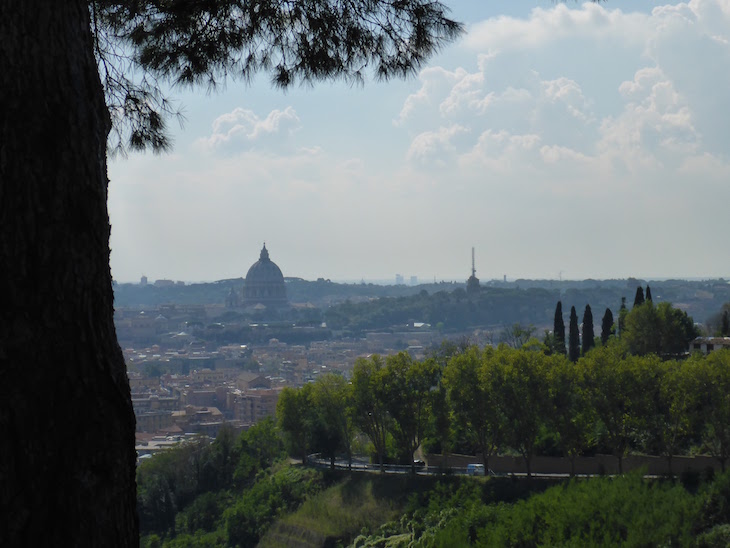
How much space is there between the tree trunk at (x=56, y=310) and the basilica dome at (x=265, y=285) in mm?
128053

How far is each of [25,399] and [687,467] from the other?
1874 centimetres

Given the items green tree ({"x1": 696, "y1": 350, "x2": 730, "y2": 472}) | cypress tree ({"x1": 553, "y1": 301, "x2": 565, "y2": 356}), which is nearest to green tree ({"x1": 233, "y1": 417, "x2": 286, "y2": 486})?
cypress tree ({"x1": 553, "y1": 301, "x2": 565, "y2": 356})

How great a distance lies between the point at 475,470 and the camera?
21.7 meters

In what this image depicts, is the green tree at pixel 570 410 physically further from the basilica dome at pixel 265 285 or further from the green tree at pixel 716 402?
the basilica dome at pixel 265 285

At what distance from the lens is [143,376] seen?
78.9 metres

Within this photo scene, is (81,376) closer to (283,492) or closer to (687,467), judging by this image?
(687,467)

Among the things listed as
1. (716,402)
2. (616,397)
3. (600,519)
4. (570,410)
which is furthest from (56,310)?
(570,410)

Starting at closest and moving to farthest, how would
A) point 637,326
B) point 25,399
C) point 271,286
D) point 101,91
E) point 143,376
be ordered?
point 25,399
point 101,91
point 637,326
point 143,376
point 271,286

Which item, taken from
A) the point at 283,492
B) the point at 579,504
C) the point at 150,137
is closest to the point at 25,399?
the point at 150,137

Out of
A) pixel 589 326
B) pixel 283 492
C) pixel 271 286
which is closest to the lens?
pixel 283 492

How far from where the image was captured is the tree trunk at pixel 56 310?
1.99m

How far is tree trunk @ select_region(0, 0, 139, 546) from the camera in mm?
1988

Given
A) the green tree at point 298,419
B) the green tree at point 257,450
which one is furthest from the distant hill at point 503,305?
the green tree at point 298,419

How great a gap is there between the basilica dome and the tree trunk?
128 metres
